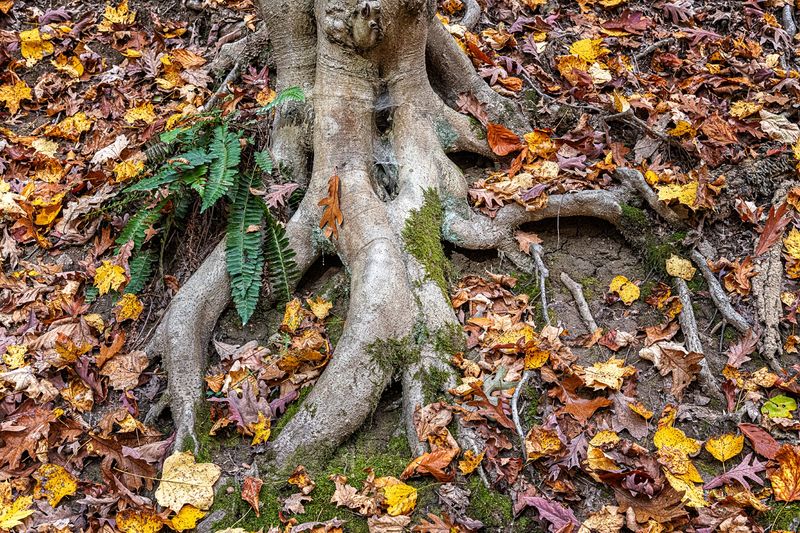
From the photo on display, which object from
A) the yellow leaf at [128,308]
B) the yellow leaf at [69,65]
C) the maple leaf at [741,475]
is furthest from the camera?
Result: the yellow leaf at [69,65]

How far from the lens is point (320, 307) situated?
4258mm

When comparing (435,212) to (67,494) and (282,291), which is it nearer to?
(282,291)

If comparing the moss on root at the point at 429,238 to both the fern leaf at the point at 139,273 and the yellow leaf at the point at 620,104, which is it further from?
the fern leaf at the point at 139,273

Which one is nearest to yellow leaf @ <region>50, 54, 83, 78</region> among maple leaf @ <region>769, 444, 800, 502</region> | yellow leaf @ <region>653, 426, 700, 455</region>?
yellow leaf @ <region>653, 426, 700, 455</region>

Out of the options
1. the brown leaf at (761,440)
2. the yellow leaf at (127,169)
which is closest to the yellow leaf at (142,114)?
the yellow leaf at (127,169)

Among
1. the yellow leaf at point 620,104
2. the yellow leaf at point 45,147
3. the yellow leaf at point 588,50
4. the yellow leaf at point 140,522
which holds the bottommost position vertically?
the yellow leaf at point 140,522

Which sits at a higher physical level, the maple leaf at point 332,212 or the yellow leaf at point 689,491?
the maple leaf at point 332,212

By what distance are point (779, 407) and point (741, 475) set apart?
522mm

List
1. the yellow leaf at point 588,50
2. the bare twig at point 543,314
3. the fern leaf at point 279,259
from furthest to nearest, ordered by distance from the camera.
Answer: the yellow leaf at point 588,50 → the fern leaf at point 279,259 → the bare twig at point 543,314

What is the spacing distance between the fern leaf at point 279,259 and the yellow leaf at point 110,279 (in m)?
1.22

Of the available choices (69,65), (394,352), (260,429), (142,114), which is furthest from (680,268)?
(69,65)

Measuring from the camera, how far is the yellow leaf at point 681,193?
4340 millimetres

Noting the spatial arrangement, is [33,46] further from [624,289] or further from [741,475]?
[741,475]

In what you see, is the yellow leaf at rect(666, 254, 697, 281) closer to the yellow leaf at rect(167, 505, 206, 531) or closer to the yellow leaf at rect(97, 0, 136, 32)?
the yellow leaf at rect(167, 505, 206, 531)
